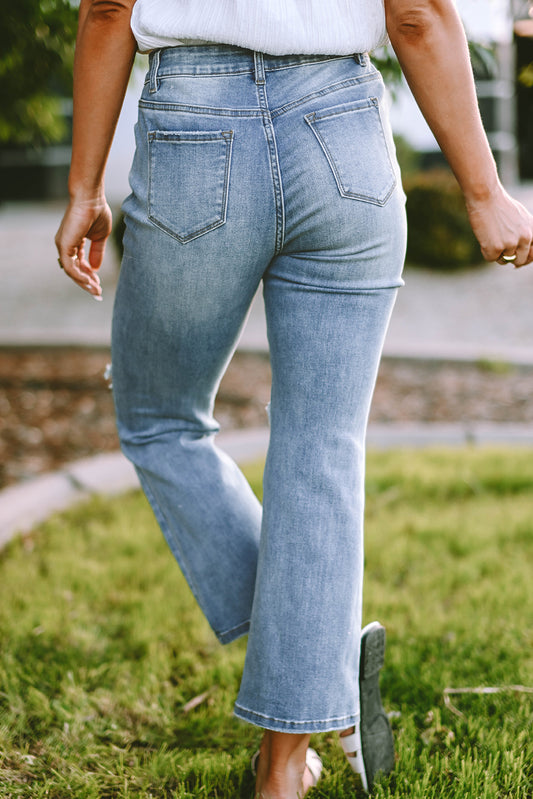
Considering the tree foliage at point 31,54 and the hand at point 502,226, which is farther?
the tree foliage at point 31,54

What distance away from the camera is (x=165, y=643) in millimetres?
2113

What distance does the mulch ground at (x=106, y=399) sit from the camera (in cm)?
375

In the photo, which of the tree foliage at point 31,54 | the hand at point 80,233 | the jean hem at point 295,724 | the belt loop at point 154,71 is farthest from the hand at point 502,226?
the tree foliage at point 31,54

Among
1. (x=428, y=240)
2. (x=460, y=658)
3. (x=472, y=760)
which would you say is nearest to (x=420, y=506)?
(x=460, y=658)

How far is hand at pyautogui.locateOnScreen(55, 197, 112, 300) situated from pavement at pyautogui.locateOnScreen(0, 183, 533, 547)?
145 cm

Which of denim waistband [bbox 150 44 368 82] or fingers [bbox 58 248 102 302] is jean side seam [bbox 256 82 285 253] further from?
fingers [bbox 58 248 102 302]

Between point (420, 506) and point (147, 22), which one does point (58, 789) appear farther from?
point (420, 506)

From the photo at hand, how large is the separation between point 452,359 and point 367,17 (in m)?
4.08

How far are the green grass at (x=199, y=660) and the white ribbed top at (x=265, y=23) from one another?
1228mm

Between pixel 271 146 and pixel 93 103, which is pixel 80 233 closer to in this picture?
pixel 93 103

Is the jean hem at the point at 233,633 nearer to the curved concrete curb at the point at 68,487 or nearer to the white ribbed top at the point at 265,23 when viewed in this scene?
the white ribbed top at the point at 265,23

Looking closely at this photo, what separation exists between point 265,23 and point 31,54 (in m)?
1.66

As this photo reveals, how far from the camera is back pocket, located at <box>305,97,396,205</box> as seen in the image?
124 centimetres

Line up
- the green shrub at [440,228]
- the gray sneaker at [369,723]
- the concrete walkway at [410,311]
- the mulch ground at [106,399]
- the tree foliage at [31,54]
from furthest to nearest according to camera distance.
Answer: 1. the green shrub at [440,228]
2. the concrete walkway at [410,311]
3. the mulch ground at [106,399]
4. the tree foliage at [31,54]
5. the gray sneaker at [369,723]
